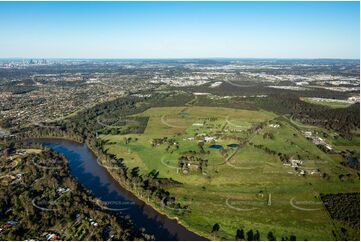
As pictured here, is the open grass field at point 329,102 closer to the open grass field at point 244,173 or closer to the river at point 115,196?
the open grass field at point 244,173

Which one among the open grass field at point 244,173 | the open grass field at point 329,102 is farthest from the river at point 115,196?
the open grass field at point 329,102

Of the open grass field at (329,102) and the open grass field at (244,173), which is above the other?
the open grass field at (329,102)

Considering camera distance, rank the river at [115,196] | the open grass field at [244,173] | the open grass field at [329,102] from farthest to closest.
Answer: the open grass field at [329,102], the open grass field at [244,173], the river at [115,196]

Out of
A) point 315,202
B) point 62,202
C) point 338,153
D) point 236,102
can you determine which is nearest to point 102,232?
point 62,202

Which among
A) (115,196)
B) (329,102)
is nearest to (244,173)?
(115,196)

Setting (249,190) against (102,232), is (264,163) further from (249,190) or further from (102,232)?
(102,232)

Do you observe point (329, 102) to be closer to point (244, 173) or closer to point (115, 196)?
point (244, 173)

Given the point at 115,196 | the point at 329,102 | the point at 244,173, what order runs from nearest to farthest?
1. the point at 115,196
2. the point at 244,173
3. the point at 329,102
